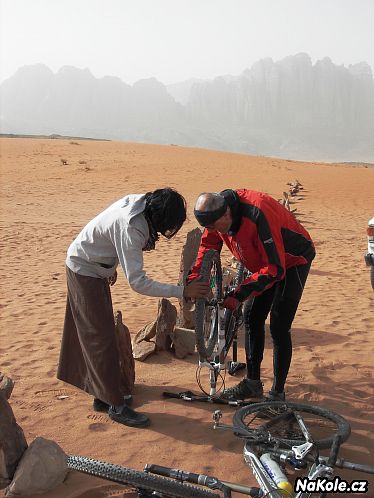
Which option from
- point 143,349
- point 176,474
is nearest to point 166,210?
point 176,474

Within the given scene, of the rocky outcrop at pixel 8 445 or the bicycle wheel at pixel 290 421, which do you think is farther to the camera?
the bicycle wheel at pixel 290 421

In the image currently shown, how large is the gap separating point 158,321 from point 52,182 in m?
18.8

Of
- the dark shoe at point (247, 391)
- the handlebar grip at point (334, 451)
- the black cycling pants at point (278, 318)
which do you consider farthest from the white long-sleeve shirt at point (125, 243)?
the handlebar grip at point (334, 451)

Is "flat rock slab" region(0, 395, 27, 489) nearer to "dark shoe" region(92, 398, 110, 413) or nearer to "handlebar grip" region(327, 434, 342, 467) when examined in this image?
"dark shoe" region(92, 398, 110, 413)

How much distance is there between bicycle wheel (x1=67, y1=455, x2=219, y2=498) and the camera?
310 centimetres

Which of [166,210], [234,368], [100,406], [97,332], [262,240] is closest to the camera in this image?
[166,210]

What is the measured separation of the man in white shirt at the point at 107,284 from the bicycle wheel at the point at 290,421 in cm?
80

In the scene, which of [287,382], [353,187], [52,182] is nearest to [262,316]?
[287,382]

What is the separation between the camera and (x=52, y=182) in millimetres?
23500

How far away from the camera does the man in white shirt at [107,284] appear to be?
372 centimetres

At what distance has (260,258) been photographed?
4.05 meters

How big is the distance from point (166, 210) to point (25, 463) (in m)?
1.72

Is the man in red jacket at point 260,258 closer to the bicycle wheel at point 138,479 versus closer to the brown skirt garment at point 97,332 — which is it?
the brown skirt garment at point 97,332

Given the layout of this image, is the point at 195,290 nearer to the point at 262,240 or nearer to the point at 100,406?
the point at 262,240
